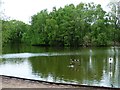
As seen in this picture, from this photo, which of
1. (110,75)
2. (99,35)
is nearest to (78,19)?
(99,35)

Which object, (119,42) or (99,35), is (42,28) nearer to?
(99,35)

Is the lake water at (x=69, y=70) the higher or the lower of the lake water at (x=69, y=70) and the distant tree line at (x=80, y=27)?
the lower

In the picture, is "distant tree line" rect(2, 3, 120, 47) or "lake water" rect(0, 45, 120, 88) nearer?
"lake water" rect(0, 45, 120, 88)

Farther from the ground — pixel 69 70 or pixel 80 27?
pixel 80 27

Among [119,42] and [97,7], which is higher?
[97,7]

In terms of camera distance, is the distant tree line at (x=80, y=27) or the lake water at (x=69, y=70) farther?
the distant tree line at (x=80, y=27)

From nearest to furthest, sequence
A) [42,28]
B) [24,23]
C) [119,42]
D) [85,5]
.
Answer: [119,42] < [85,5] < [42,28] < [24,23]

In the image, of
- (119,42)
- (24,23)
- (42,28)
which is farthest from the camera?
(24,23)

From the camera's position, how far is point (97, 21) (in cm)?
3597

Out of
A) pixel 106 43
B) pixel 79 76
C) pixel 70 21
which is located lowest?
pixel 79 76

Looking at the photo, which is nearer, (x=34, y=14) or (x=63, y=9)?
(x=63, y=9)

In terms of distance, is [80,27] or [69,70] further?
[80,27]

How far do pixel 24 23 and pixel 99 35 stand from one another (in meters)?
14.0

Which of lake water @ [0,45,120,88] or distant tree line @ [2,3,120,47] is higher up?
distant tree line @ [2,3,120,47]
